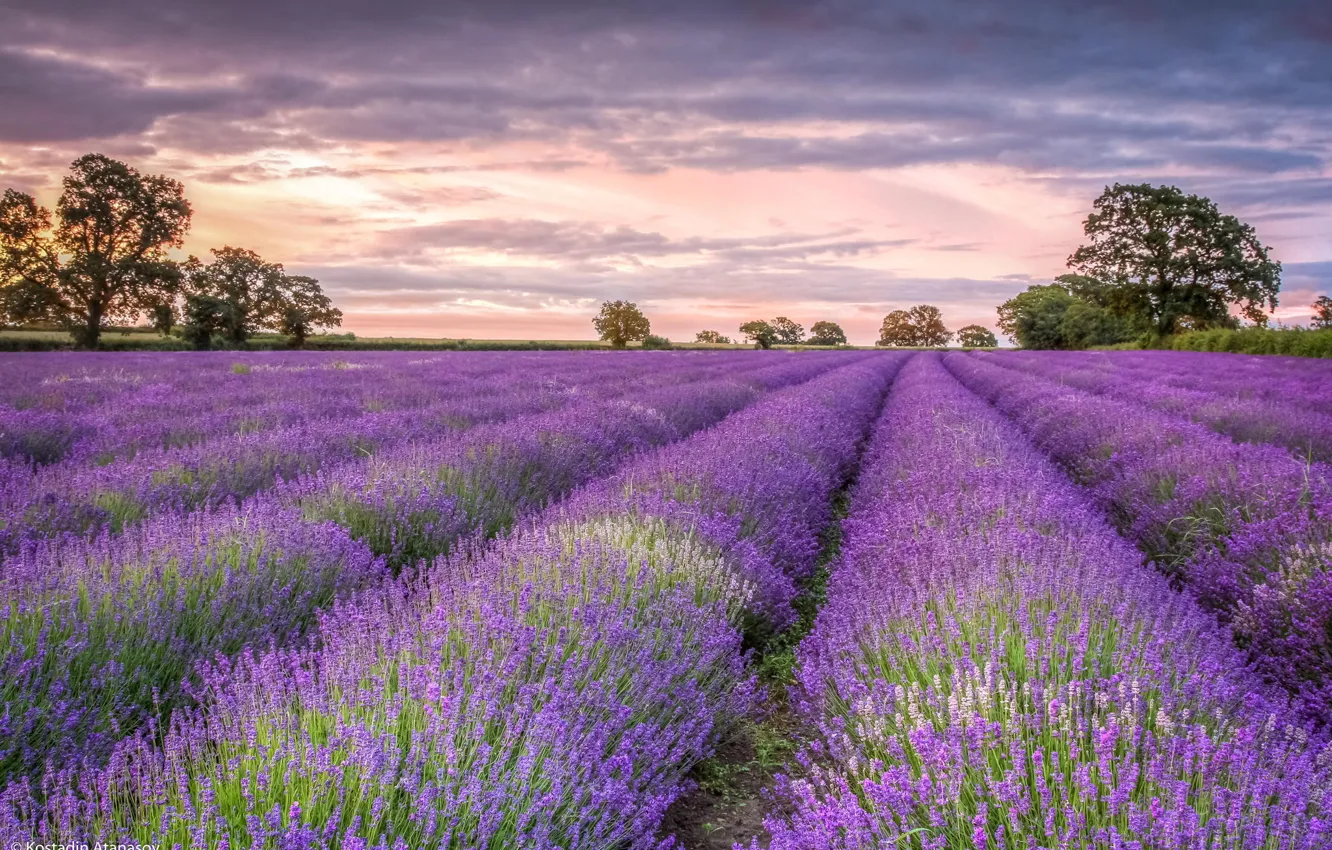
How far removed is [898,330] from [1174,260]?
2923 inches

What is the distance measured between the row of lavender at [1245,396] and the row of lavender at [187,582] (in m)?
6.62

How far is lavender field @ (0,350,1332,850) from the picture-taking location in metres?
1.55

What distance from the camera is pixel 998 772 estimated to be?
175cm

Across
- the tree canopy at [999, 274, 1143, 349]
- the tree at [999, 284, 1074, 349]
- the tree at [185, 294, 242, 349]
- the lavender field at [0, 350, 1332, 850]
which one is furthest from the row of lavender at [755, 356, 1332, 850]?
the tree at [999, 284, 1074, 349]

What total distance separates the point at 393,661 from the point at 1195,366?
20.6 metres

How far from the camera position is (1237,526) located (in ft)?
13.4

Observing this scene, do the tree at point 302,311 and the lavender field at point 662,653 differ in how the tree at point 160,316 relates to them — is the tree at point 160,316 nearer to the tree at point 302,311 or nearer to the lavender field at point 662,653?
the tree at point 302,311

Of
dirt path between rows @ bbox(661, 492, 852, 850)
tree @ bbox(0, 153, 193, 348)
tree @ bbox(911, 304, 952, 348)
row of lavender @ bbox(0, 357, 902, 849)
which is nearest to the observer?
row of lavender @ bbox(0, 357, 902, 849)

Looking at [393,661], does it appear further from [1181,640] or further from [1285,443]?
[1285,443]

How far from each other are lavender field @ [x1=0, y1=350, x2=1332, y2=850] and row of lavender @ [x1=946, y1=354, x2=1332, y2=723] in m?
0.03

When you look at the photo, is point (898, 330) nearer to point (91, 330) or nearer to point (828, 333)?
point (828, 333)

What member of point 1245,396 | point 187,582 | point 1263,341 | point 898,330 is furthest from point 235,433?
point 898,330

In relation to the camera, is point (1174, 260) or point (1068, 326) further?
point (1068, 326)

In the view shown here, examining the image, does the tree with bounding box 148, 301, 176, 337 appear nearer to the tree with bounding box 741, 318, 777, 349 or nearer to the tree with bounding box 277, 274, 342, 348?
the tree with bounding box 277, 274, 342, 348
